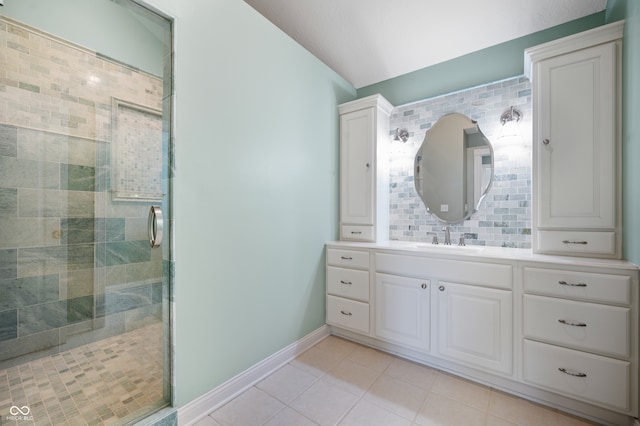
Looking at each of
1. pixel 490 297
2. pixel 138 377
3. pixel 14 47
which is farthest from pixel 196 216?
pixel 490 297

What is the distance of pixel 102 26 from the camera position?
1628 millimetres

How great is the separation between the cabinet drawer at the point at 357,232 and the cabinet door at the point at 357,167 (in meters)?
0.05

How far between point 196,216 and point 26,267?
1.24 metres

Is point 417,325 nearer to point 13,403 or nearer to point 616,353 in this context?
point 616,353

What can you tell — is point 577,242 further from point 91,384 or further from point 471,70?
point 91,384

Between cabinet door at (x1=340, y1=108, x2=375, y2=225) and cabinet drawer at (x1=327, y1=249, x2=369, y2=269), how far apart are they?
0.36 m

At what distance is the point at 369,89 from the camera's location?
2967 millimetres

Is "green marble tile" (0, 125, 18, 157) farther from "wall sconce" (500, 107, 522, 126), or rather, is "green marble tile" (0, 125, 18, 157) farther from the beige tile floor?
"wall sconce" (500, 107, 522, 126)

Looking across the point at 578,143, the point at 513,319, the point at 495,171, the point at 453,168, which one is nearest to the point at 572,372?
the point at 513,319

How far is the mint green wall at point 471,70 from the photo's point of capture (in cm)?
203

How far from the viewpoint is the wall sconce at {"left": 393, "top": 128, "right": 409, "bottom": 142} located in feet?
8.93

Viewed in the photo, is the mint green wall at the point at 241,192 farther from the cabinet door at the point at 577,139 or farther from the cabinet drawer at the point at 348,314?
the cabinet door at the point at 577,139

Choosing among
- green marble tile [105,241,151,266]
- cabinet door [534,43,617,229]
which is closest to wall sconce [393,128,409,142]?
cabinet door [534,43,617,229]

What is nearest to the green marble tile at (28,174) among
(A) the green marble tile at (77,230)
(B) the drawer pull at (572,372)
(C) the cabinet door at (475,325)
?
(A) the green marble tile at (77,230)
